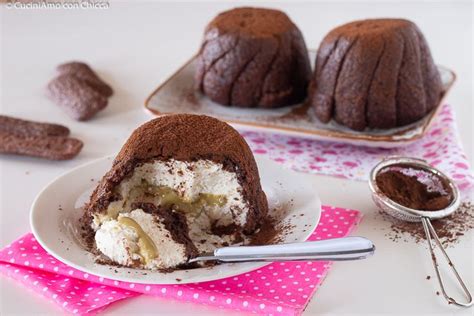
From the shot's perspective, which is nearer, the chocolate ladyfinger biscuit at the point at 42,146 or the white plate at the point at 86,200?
the white plate at the point at 86,200

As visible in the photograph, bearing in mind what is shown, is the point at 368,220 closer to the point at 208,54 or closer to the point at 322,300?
the point at 322,300

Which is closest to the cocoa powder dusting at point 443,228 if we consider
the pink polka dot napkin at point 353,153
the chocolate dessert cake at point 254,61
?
the pink polka dot napkin at point 353,153

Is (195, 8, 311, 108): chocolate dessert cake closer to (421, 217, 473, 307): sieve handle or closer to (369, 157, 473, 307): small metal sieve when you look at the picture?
(369, 157, 473, 307): small metal sieve

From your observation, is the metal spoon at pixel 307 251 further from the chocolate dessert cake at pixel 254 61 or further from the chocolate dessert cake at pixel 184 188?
the chocolate dessert cake at pixel 254 61

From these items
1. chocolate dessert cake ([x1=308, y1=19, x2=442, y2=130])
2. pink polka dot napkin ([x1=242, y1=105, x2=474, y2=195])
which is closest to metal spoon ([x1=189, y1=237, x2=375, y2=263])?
pink polka dot napkin ([x1=242, y1=105, x2=474, y2=195])

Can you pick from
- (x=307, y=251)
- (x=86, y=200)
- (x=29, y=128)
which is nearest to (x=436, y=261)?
(x=307, y=251)
